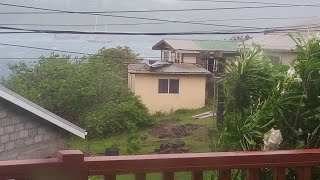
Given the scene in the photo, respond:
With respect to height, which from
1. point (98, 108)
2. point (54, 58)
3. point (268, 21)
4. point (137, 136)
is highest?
point (268, 21)

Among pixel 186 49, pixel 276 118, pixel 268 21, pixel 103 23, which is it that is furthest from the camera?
pixel 186 49

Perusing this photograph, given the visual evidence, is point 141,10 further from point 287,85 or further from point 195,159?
point 195,159

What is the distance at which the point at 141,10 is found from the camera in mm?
4238

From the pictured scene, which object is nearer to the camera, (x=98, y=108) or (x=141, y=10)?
(x=141, y=10)

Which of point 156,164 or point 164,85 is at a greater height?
point 164,85

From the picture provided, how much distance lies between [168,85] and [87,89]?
4.59 feet

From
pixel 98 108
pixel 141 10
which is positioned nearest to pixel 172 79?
pixel 98 108

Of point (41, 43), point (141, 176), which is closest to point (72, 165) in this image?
point (141, 176)

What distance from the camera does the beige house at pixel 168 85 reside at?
19.9ft

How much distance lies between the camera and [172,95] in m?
7.04

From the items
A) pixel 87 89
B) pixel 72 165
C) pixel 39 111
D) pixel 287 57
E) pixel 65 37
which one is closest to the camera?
pixel 72 165

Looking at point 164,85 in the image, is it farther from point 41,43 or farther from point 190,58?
point 41,43

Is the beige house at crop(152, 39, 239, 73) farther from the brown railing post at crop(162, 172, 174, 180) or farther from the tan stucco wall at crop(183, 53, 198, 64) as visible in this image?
the brown railing post at crop(162, 172, 174, 180)

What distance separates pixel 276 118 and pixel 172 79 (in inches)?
210
